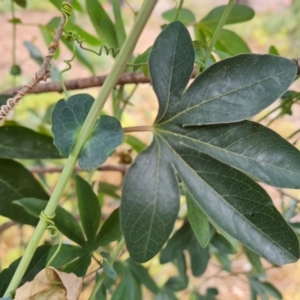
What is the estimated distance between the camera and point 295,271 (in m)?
1.36

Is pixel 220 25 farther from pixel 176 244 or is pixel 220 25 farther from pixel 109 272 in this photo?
pixel 176 244

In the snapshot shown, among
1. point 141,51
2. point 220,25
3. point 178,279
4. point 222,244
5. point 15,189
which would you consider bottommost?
point 178,279

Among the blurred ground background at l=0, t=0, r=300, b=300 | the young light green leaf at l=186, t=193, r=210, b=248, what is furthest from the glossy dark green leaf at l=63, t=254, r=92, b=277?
the blurred ground background at l=0, t=0, r=300, b=300

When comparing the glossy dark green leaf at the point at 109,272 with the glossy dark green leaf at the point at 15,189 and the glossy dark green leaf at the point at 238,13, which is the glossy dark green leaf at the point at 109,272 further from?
the glossy dark green leaf at the point at 238,13

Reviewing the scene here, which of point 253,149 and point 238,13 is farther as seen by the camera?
point 238,13

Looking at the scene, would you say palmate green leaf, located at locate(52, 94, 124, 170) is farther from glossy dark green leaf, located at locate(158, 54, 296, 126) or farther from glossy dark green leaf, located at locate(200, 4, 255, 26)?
glossy dark green leaf, located at locate(200, 4, 255, 26)

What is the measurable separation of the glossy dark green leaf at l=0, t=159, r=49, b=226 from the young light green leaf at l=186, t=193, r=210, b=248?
0.14 m

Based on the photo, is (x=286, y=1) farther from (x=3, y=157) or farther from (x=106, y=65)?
(x=3, y=157)

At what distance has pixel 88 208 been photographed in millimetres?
353

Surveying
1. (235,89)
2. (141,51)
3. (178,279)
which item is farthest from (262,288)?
(141,51)

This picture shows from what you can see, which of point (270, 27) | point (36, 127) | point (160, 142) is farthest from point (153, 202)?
point (270, 27)

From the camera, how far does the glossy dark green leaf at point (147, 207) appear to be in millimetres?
242

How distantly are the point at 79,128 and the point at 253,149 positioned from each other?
0.11m

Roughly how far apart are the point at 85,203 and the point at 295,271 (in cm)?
119
